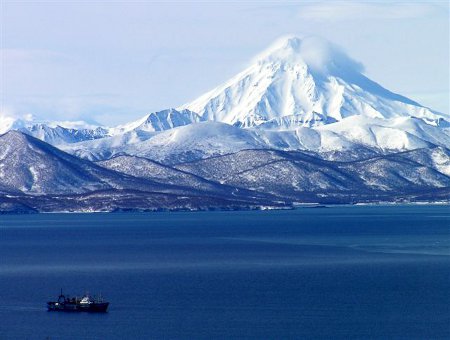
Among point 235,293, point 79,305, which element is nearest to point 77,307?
point 79,305

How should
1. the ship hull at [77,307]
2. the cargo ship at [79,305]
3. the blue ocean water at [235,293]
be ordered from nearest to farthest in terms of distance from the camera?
the blue ocean water at [235,293] < the ship hull at [77,307] < the cargo ship at [79,305]

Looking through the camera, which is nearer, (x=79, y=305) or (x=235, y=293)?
(x=79, y=305)

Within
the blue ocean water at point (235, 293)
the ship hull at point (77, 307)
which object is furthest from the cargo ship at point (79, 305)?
the blue ocean water at point (235, 293)

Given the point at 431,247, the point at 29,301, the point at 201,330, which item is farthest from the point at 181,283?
the point at 431,247

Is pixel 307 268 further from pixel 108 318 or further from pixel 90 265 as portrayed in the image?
pixel 108 318

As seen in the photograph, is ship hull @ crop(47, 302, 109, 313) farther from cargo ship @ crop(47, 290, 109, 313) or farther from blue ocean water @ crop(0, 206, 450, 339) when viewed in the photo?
blue ocean water @ crop(0, 206, 450, 339)

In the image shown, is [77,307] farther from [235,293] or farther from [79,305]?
[235,293]

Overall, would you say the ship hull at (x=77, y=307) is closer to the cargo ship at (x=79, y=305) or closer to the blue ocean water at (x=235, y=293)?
the cargo ship at (x=79, y=305)

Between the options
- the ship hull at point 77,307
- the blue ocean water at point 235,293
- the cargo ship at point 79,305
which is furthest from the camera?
the cargo ship at point 79,305

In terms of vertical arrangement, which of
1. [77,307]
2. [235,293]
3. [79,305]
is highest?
[79,305]
